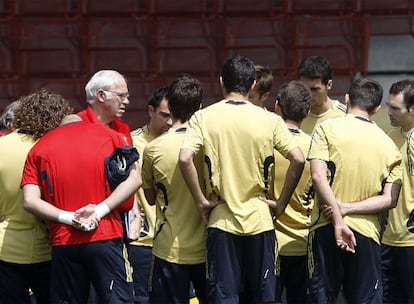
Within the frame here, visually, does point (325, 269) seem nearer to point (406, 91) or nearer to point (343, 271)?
point (343, 271)

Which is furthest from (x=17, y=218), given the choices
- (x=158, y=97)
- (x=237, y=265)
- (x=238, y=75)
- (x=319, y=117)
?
(x=319, y=117)

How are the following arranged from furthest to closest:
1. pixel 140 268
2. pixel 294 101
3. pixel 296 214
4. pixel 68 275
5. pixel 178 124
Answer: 1. pixel 140 268
2. pixel 296 214
3. pixel 294 101
4. pixel 178 124
5. pixel 68 275

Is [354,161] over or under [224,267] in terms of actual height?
over

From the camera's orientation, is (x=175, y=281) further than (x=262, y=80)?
No

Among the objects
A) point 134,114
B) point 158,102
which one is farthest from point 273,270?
point 134,114

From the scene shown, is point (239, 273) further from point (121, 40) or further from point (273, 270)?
point (121, 40)

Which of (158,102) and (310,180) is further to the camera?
(158,102)

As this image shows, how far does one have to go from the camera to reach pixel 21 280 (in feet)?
20.9

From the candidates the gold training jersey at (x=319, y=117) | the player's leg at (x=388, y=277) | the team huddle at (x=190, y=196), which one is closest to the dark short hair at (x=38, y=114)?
the team huddle at (x=190, y=196)

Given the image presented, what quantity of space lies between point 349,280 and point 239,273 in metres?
0.70

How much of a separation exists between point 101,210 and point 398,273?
2490 mm

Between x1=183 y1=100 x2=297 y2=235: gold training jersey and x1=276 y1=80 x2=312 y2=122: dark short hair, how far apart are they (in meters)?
0.55

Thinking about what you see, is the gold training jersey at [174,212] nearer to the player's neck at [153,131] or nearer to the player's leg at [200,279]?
the player's leg at [200,279]

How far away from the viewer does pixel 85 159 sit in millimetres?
5828
